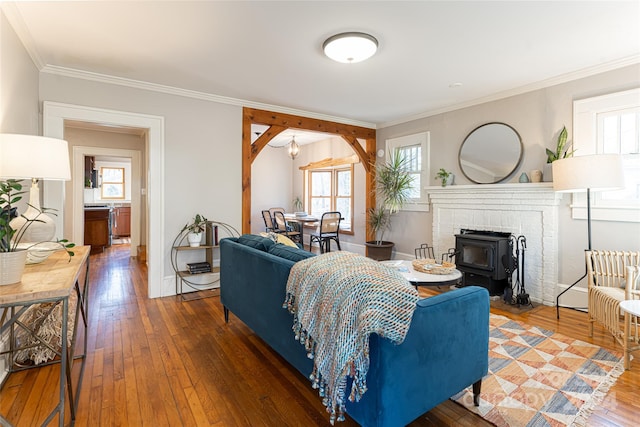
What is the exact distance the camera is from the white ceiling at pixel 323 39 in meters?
2.25

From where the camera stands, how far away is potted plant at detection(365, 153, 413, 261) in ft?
16.8

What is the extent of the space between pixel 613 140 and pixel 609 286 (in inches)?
56.6

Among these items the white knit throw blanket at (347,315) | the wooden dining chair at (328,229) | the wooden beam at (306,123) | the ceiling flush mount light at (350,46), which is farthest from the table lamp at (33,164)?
the wooden dining chair at (328,229)

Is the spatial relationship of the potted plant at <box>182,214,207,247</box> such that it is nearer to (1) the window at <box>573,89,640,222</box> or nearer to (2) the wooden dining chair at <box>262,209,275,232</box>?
(2) the wooden dining chair at <box>262,209,275,232</box>

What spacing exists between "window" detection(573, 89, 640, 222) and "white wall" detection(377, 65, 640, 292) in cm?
8

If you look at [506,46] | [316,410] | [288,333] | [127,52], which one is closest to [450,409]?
[316,410]

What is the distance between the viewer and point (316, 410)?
1791 mm

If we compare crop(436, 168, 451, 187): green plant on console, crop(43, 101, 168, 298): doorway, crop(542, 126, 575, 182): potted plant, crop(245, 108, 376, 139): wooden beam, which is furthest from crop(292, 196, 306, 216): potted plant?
crop(542, 126, 575, 182): potted plant

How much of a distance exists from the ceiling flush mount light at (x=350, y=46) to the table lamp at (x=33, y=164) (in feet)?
6.61

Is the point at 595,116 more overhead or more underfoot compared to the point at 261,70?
more underfoot

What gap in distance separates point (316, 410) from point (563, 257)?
3.26 meters

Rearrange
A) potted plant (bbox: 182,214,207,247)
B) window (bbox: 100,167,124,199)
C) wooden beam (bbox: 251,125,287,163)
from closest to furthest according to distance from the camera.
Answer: potted plant (bbox: 182,214,207,247)
wooden beam (bbox: 251,125,287,163)
window (bbox: 100,167,124,199)

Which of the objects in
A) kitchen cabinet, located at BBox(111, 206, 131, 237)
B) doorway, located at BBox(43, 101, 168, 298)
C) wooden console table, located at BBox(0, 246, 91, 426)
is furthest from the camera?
kitchen cabinet, located at BBox(111, 206, 131, 237)

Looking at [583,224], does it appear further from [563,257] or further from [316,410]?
[316,410]
